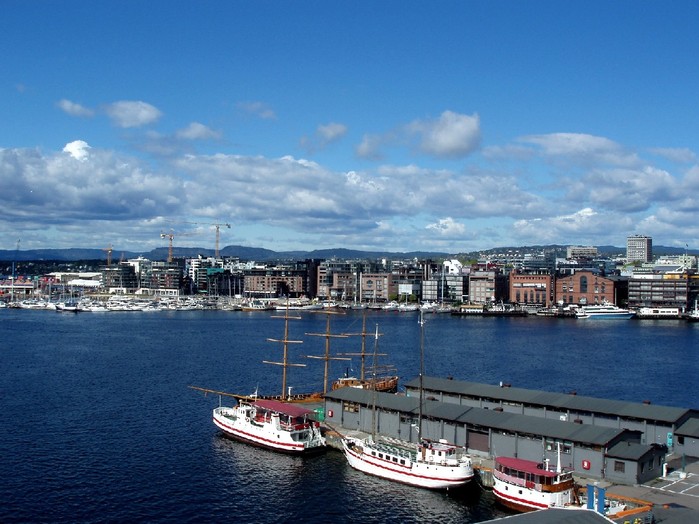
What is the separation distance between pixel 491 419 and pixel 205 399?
768 inches

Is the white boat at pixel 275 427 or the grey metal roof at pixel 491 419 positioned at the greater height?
the grey metal roof at pixel 491 419

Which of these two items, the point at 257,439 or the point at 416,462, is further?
the point at 257,439

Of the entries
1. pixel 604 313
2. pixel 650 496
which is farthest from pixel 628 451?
pixel 604 313

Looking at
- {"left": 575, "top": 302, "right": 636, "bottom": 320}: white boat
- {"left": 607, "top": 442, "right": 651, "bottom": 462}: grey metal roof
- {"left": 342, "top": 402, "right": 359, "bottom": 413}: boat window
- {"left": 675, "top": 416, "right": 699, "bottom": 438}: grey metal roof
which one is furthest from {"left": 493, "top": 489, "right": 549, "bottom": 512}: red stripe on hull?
{"left": 575, "top": 302, "right": 636, "bottom": 320}: white boat

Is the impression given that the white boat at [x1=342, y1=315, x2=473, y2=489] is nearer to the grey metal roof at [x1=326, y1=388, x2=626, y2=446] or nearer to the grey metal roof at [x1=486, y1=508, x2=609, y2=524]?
the grey metal roof at [x1=326, y1=388, x2=626, y2=446]

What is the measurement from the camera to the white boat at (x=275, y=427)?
3133 centimetres

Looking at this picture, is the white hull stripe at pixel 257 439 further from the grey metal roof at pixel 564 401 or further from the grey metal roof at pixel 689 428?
the grey metal roof at pixel 689 428

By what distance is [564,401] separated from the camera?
1257 inches

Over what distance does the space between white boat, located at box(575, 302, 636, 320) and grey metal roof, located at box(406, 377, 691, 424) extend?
90528mm

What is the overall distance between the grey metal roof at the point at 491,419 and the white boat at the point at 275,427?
2.07 meters

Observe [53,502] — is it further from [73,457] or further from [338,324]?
[338,324]

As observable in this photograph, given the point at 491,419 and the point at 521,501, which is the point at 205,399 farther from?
the point at 521,501

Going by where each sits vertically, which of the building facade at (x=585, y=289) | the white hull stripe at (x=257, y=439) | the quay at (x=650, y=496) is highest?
the building facade at (x=585, y=289)

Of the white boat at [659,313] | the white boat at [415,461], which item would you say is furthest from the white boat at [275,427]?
the white boat at [659,313]
